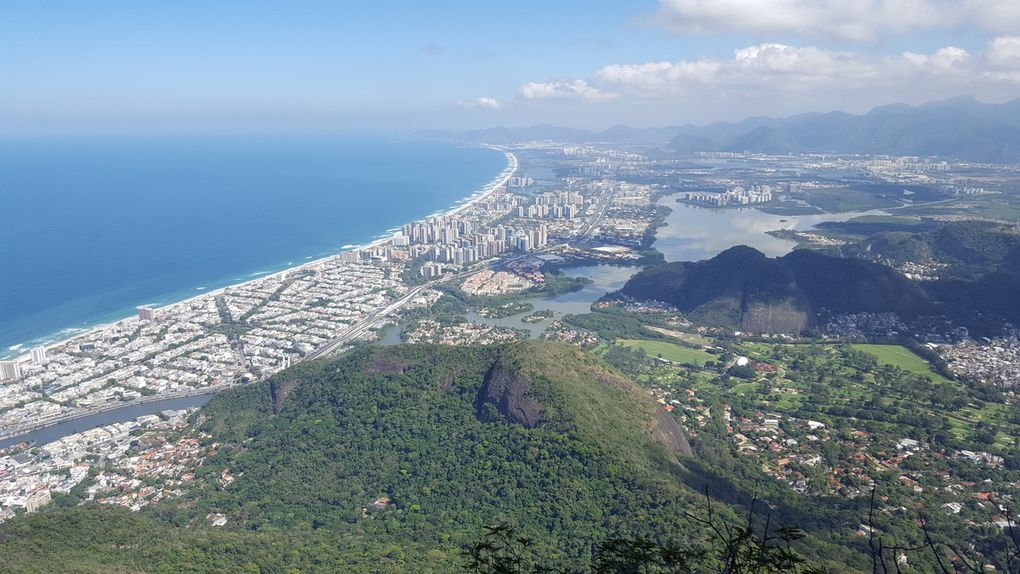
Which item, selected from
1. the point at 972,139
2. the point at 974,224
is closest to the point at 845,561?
the point at 974,224

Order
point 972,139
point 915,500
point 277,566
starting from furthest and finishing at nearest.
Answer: point 972,139 < point 915,500 < point 277,566

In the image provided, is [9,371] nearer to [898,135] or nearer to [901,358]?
[901,358]

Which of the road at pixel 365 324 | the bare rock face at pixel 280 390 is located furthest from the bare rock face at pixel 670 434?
the road at pixel 365 324

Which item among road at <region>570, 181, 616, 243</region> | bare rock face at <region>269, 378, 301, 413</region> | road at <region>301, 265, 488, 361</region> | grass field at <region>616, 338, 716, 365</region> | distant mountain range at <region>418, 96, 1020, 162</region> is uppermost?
distant mountain range at <region>418, 96, 1020, 162</region>

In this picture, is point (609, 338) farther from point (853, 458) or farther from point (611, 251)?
point (611, 251)

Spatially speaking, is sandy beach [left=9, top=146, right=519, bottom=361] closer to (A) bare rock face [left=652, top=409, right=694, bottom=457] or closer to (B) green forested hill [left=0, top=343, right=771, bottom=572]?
(B) green forested hill [left=0, top=343, right=771, bottom=572]

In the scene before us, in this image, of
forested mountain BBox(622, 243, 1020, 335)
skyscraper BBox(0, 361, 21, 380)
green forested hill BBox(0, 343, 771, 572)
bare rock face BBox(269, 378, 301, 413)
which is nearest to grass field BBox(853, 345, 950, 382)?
forested mountain BBox(622, 243, 1020, 335)
